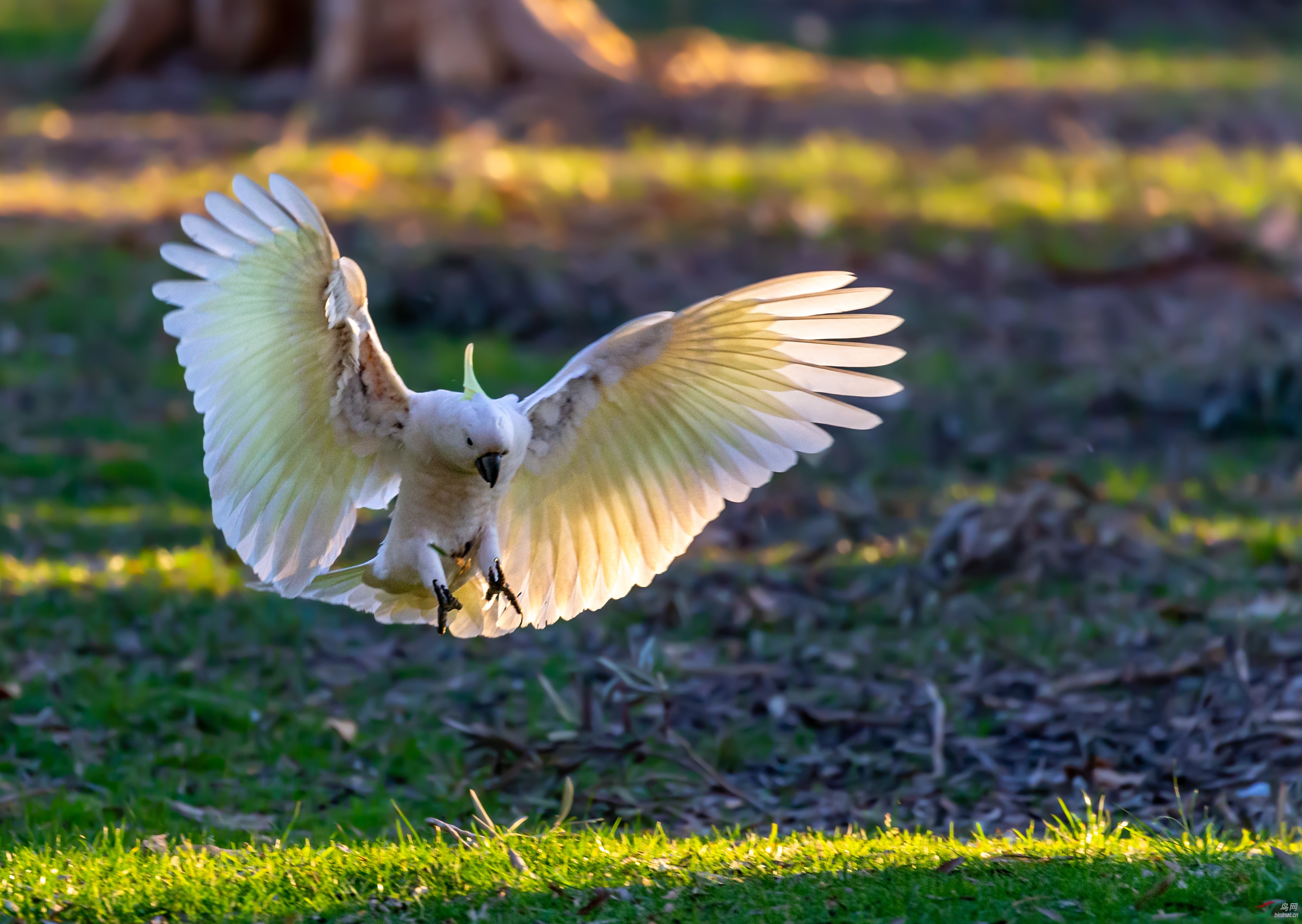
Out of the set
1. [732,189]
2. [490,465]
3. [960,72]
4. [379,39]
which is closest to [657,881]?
[490,465]

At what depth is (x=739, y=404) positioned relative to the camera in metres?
4.34

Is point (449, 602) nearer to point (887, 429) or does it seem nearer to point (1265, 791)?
point (1265, 791)

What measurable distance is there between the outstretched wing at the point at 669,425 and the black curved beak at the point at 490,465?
1.11ft

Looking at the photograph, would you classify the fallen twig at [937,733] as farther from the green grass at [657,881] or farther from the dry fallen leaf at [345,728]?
the dry fallen leaf at [345,728]

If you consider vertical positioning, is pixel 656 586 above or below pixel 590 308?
below

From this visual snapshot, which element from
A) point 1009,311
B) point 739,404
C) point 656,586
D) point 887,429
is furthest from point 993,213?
point 739,404

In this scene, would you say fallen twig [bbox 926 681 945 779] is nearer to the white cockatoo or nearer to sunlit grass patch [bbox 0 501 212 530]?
the white cockatoo

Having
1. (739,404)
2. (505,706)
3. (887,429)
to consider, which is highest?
→ (739,404)

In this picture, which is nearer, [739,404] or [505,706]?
[739,404]

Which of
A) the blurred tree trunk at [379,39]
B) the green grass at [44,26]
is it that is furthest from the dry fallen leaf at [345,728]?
the green grass at [44,26]

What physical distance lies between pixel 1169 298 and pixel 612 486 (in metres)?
6.11

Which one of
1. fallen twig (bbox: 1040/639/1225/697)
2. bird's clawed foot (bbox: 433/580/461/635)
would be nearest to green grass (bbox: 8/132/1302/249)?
fallen twig (bbox: 1040/639/1225/697)

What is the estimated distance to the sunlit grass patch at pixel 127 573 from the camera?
6070mm

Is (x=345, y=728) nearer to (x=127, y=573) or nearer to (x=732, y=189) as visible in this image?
(x=127, y=573)
